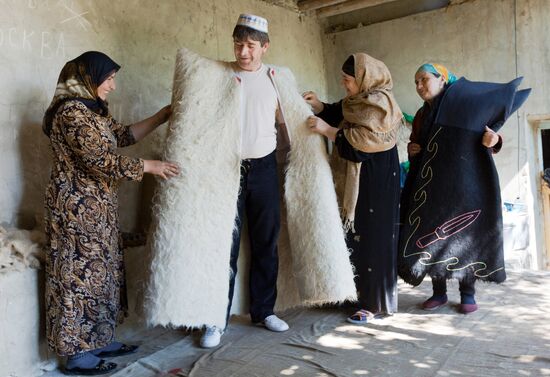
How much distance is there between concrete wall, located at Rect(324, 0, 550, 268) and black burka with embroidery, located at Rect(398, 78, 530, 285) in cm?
Result: 182

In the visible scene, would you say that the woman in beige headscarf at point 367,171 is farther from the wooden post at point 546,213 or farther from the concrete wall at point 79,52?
the wooden post at point 546,213

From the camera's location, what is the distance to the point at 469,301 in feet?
9.18

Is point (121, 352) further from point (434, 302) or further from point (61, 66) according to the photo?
point (434, 302)

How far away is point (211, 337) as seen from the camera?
2402 mm

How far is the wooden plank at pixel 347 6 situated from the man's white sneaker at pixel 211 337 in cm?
331

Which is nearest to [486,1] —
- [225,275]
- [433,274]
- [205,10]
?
[205,10]

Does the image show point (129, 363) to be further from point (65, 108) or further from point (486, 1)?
point (486, 1)

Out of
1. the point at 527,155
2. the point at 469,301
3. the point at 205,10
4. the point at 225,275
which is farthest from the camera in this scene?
the point at 527,155

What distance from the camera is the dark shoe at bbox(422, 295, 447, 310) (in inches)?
113

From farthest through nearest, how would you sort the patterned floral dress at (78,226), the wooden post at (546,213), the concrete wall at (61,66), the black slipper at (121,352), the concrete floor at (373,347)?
the wooden post at (546,213), the black slipper at (121,352), the concrete wall at (61,66), the concrete floor at (373,347), the patterned floral dress at (78,226)

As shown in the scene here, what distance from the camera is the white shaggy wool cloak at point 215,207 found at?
84.4 inches

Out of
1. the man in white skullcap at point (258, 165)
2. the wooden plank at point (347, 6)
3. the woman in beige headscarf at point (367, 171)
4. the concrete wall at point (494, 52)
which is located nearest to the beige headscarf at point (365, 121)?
the woman in beige headscarf at point (367, 171)

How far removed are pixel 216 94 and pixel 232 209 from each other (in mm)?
569

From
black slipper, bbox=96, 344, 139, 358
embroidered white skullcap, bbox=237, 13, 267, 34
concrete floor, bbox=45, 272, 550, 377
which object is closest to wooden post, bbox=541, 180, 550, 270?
concrete floor, bbox=45, 272, 550, 377
